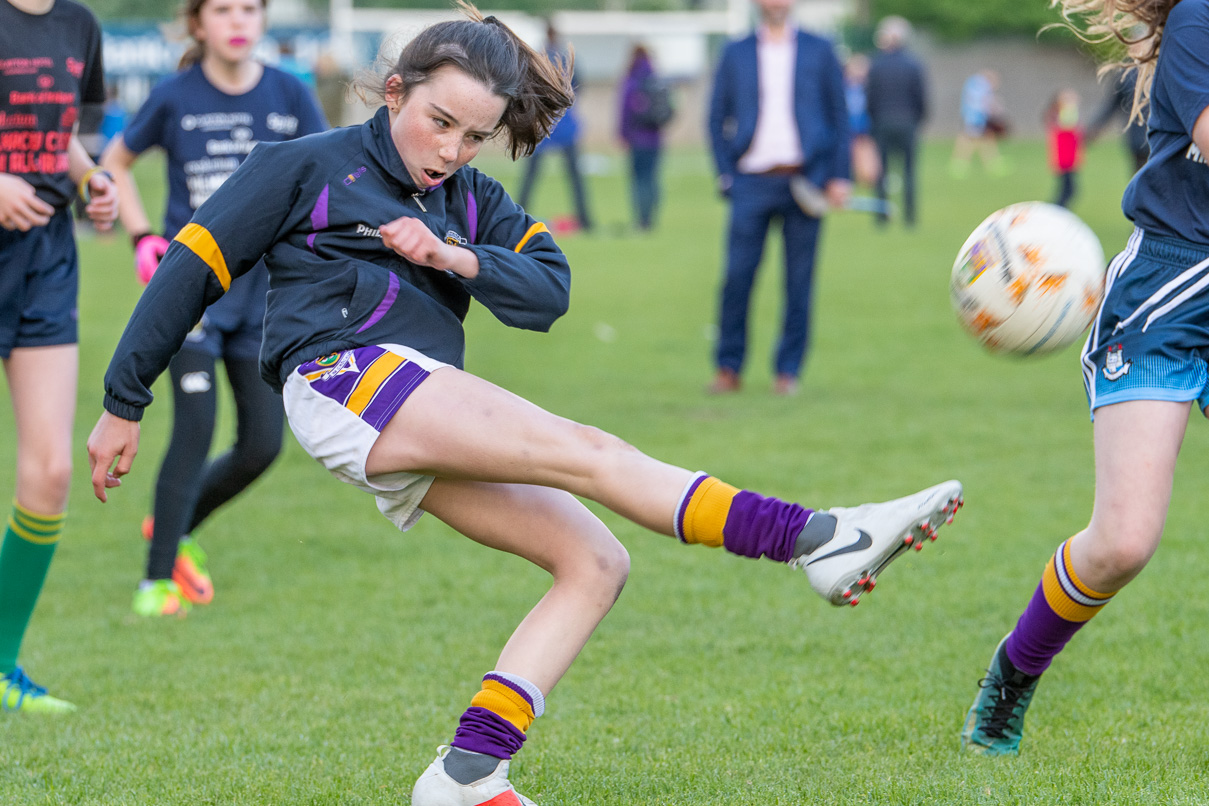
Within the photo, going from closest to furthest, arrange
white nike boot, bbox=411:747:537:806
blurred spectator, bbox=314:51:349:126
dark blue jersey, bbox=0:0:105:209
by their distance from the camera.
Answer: white nike boot, bbox=411:747:537:806 < dark blue jersey, bbox=0:0:105:209 < blurred spectator, bbox=314:51:349:126

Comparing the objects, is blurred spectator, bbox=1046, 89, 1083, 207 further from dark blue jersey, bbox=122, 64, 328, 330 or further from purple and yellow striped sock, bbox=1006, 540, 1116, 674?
purple and yellow striped sock, bbox=1006, 540, 1116, 674

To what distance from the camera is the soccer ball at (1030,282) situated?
3.35m

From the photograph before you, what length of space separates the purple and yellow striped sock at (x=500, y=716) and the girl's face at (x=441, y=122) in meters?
1.05

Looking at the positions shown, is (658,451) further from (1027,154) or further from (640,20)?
(640,20)

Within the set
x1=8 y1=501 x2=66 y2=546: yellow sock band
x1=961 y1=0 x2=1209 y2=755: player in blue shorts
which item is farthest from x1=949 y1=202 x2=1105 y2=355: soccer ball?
x1=8 y1=501 x2=66 y2=546: yellow sock band

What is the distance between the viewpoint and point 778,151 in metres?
9.01

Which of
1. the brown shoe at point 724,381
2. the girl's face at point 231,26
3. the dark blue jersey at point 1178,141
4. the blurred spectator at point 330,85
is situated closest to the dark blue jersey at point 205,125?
the girl's face at point 231,26

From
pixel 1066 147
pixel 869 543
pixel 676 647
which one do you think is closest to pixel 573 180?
pixel 1066 147

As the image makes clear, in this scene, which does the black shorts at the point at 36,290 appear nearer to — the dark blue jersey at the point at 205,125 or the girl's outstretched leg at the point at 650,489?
the dark blue jersey at the point at 205,125

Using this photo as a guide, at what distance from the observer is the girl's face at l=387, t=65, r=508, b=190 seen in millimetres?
2869

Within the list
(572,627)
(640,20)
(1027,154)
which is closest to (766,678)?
(572,627)

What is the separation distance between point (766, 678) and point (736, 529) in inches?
68.8

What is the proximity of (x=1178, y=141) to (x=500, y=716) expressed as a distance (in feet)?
6.60

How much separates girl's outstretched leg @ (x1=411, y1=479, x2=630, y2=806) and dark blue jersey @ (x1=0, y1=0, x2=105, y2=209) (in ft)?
6.38
